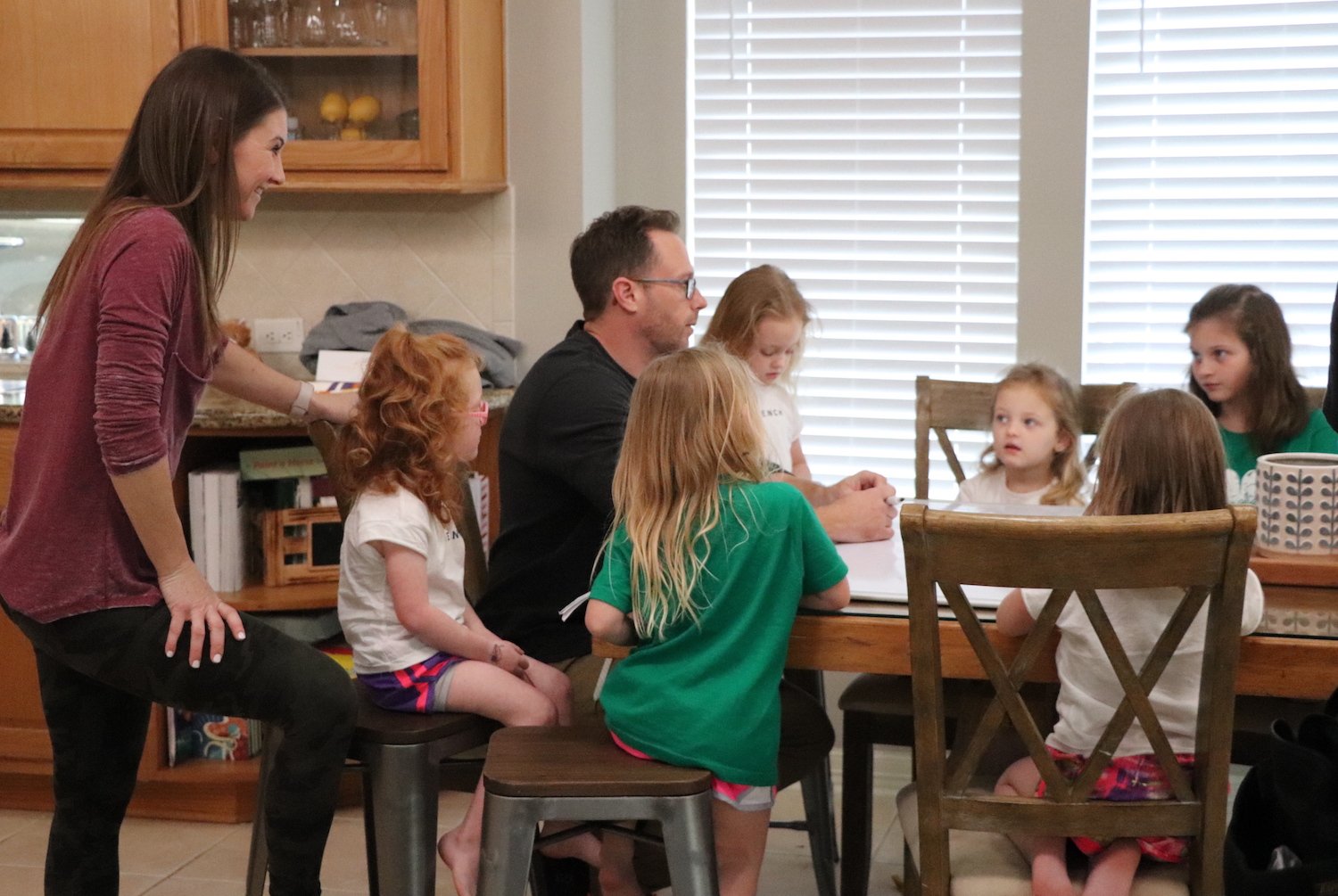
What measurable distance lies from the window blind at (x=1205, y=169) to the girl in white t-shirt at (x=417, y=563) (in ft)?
5.41

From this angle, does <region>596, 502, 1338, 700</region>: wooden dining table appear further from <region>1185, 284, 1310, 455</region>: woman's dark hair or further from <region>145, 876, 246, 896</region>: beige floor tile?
<region>145, 876, 246, 896</region>: beige floor tile

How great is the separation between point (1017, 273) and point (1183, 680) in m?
1.66

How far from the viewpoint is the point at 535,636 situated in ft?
7.68

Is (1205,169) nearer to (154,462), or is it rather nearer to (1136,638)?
(1136,638)

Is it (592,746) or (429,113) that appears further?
(429,113)

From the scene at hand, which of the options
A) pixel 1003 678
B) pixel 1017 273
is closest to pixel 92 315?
pixel 1003 678

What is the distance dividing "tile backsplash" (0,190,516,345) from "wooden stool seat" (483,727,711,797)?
1.65m

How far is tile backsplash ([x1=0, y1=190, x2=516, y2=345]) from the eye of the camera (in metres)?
3.36

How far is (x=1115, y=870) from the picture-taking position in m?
1.66

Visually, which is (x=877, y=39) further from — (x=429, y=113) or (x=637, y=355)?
(x=637, y=355)

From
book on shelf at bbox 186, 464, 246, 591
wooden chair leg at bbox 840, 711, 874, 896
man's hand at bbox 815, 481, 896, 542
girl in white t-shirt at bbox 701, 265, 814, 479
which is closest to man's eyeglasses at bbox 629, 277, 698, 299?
girl in white t-shirt at bbox 701, 265, 814, 479

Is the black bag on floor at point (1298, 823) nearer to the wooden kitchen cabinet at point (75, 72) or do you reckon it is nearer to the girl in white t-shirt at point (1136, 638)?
the girl in white t-shirt at point (1136, 638)

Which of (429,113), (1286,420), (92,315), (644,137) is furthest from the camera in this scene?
(644,137)

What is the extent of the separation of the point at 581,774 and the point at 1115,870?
2.09 feet
